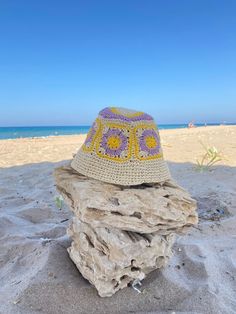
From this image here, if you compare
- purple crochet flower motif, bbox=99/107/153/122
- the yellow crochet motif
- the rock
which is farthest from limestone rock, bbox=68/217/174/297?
purple crochet flower motif, bbox=99/107/153/122

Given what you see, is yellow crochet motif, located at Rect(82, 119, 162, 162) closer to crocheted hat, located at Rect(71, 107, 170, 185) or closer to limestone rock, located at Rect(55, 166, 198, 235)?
crocheted hat, located at Rect(71, 107, 170, 185)

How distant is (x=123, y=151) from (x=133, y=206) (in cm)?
33

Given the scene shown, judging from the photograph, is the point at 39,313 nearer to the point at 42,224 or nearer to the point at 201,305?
the point at 201,305

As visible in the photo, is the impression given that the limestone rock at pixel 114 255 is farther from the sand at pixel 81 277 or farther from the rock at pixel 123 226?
the sand at pixel 81 277

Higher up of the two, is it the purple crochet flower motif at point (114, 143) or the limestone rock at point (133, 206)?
the purple crochet flower motif at point (114, 143)

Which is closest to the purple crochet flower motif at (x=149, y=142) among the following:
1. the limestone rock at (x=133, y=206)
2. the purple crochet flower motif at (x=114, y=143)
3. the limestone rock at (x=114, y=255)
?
the purple crochet flower motif at (x=114, y=143)

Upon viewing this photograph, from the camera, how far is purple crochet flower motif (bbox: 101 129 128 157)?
6.00ft

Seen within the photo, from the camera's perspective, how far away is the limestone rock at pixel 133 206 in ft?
5.88

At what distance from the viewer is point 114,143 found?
184 cm

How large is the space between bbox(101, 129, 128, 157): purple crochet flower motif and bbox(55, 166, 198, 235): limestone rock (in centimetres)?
22

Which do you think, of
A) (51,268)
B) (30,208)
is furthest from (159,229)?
(30,208)

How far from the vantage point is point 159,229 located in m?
1.91

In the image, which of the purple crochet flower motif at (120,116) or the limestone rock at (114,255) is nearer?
the limestone rock at (114,255)

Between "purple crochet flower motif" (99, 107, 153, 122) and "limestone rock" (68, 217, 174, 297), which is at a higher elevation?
"purple crochet flower motif" (99, 107, 153, 122)
